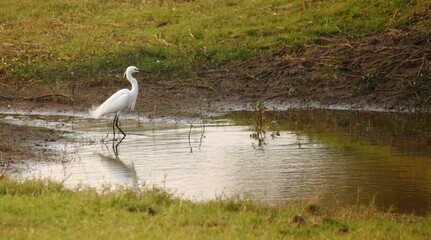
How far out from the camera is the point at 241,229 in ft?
19.7

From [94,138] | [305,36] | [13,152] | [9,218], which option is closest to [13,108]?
[94,138]

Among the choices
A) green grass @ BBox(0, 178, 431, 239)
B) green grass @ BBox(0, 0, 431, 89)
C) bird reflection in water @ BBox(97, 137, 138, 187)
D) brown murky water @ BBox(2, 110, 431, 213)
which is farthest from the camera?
green grass @ BBox(0, 0, 431, 89)

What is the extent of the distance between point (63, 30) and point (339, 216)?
15082 mm

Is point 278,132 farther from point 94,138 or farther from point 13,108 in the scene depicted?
point 13,108

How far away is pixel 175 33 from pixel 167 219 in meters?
13.2

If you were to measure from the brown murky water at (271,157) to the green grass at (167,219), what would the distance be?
2.11 ft

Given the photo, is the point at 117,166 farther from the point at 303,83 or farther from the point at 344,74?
the point at 344,74

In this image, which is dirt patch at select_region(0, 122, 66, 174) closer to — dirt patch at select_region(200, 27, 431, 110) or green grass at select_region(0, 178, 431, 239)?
green grass at select_region(0, 178, 431, 239)

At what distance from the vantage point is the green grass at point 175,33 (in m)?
17.2

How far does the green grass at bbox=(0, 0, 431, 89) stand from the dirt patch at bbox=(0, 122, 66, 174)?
13.3 ft

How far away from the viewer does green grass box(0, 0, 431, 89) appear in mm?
17250

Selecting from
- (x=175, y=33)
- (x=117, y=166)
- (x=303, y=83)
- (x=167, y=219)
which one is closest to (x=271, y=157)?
(x=117, y=166)

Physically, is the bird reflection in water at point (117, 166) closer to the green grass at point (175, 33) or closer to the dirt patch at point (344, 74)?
the dirt patch at point (344, 74)

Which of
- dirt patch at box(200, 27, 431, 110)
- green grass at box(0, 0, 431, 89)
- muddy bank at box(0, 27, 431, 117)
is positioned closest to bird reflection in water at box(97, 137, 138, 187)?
muddy bank at box(0, 27, 431, 117)
